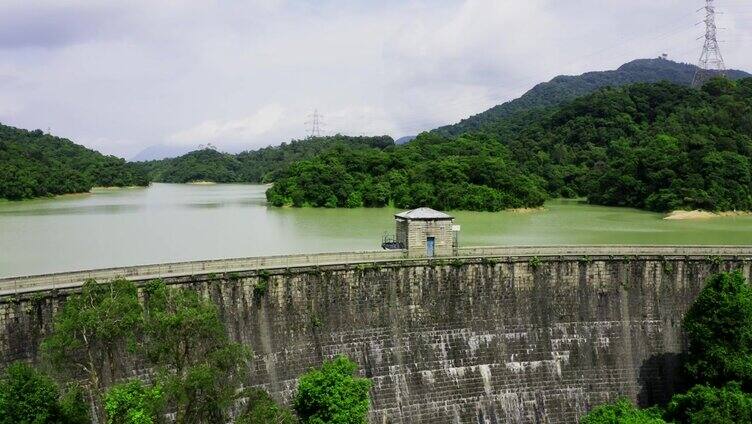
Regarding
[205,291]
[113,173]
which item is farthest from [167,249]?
[113,173]

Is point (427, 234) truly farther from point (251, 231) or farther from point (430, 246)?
point (251, 231)

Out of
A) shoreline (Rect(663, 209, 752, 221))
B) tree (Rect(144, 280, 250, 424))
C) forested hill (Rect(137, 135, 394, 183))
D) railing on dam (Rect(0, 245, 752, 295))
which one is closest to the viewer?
tree (Rect(144, 280, 250, 424))

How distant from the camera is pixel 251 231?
46812mm

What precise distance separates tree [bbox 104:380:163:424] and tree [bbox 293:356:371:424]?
4.15 m

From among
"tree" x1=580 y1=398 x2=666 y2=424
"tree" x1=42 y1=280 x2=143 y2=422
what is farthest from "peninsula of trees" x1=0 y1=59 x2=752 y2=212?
"tree" x1=42 y1=280 x2=143 y2=422

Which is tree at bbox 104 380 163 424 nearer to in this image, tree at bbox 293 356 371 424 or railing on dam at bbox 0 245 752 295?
tree at bbox 293 356 371 424

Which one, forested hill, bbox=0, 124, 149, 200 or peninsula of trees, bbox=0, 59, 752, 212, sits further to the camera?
forested hill, bbox=0, 124, 149, 200

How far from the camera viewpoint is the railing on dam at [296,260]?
1736cm

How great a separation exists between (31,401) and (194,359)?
3164 mm

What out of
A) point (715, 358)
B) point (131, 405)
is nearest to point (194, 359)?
point (131, 405)

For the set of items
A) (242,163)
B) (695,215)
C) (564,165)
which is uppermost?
(242,163)

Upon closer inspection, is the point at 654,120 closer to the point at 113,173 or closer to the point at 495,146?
the point at 495,146

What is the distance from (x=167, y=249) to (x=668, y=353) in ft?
89.7

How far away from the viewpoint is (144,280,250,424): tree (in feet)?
38.0
